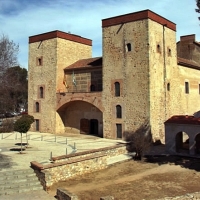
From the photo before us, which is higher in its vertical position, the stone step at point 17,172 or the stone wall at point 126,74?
the stone wall at point 126,74

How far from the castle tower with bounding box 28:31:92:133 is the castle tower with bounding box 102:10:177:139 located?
6.39 metres

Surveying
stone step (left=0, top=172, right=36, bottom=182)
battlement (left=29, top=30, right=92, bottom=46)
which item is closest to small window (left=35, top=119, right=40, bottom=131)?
battlement (left=29, top=30, right=92, bottom=46)

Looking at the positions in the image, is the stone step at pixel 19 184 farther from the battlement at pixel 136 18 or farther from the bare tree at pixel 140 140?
the battlement at pixel 136 18

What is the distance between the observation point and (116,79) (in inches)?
968

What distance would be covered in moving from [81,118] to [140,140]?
1077 cm

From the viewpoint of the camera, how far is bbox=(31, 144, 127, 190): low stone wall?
1380cm

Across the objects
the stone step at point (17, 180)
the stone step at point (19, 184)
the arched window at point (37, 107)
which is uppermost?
the arched window at point (37, 107)

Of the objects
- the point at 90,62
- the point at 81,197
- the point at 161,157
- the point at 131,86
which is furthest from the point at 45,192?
the point at 90,62

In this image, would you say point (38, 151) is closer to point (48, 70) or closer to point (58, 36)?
point (48, 70)

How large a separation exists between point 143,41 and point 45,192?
1486 centimetres

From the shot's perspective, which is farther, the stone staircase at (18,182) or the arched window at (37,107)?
the arched window at (37,107)

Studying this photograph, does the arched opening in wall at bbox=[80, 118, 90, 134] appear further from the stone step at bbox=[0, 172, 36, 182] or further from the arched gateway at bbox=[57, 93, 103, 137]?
the stone step at bbox=[0, 172, 36, 182]

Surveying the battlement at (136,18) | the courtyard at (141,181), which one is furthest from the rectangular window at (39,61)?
the courtyard at (141,181)

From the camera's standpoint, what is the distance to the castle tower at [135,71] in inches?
905
